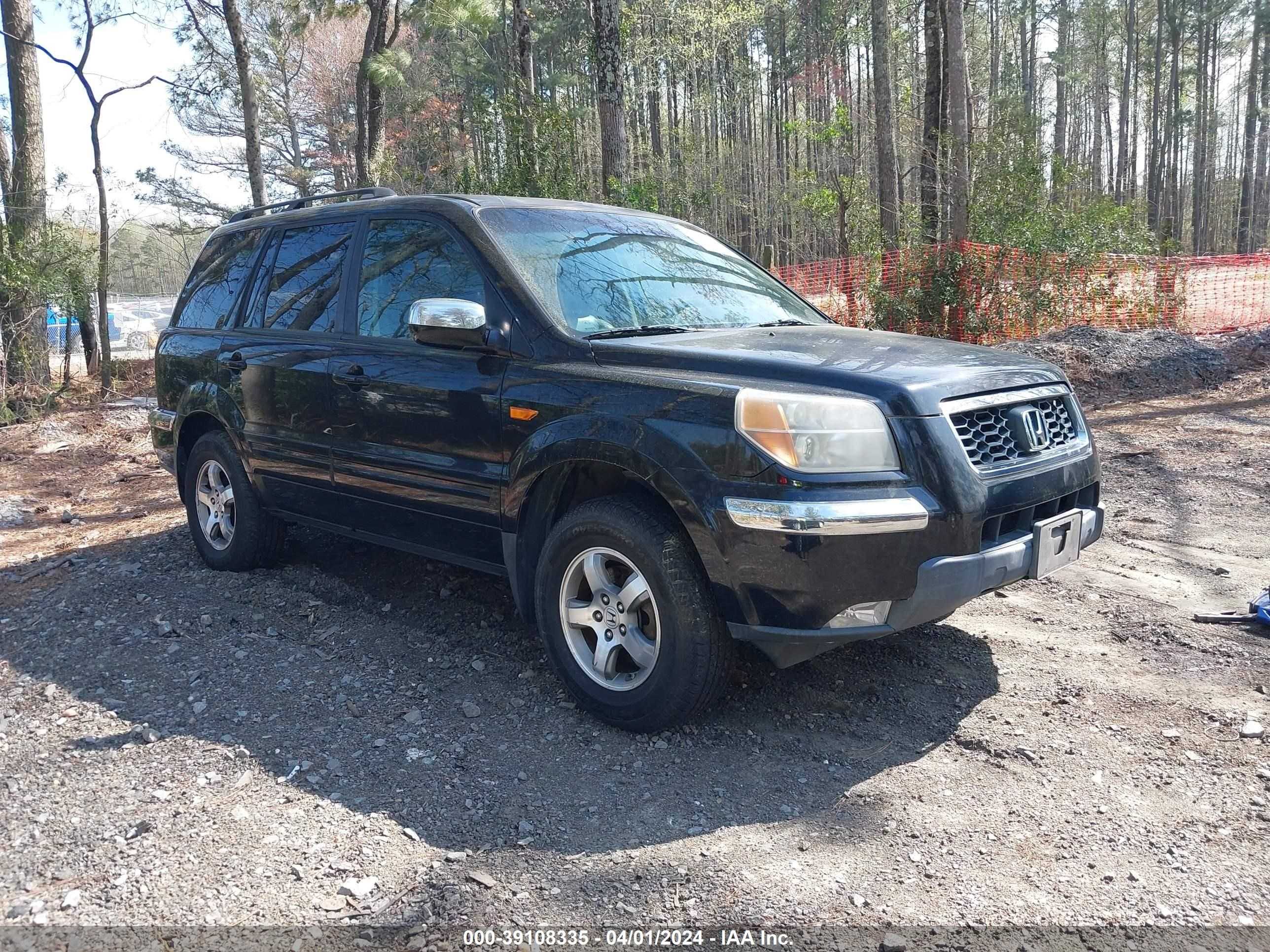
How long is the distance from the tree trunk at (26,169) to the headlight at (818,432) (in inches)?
470

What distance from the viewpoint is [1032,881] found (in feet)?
8.82

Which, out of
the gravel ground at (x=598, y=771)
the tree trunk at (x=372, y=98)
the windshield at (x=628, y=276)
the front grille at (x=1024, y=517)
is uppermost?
the tree trunk at (x=372, y=98)

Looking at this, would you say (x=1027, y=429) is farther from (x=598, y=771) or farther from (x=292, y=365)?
(x=292, y=365)

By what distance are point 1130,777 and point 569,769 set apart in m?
1.87

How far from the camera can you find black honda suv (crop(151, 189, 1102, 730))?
10.2ft

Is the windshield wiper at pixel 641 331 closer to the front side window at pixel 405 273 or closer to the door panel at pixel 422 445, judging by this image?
the door panel at pixel 422 445

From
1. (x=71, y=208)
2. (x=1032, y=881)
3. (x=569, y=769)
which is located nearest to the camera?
(x=1032, y=881)

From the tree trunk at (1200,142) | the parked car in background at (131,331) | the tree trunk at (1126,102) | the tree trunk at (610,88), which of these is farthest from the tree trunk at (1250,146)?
the parked car in background at (131,331)

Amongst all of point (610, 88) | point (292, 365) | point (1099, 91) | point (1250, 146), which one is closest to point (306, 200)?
point (292, 365)

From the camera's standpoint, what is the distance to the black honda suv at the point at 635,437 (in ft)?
10.2

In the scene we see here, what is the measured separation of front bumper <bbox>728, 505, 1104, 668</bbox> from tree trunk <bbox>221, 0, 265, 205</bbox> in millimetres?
14808

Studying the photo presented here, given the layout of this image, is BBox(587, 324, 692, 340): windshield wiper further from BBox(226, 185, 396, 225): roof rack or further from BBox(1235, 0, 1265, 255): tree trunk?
BBox(1235, 0, 1265, 255): tree trunk

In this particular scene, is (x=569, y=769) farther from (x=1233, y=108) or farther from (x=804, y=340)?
(x=1233, y=108)

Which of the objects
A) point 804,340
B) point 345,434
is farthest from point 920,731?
point 345,434
